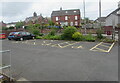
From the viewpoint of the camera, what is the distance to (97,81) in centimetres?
330

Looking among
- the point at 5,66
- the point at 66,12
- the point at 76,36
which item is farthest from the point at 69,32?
the point at 66,12

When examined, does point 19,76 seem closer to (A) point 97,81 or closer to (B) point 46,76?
(B) point 46,76

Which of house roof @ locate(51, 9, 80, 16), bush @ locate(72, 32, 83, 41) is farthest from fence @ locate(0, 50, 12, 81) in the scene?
house roof @ locate(51, 9, 80, 16)

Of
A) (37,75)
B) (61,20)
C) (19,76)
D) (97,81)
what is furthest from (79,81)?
(61,20)

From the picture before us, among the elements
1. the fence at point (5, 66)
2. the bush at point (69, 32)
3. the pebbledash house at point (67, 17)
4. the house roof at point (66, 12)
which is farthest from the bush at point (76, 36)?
the house roof at point (66, 12)

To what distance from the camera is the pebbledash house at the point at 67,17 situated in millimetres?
37156

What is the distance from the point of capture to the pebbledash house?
3716 cm

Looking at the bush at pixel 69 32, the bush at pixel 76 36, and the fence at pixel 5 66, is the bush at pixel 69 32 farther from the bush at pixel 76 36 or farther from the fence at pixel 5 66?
the fence at pixel 5 66

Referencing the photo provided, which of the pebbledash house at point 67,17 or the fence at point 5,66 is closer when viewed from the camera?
the fence at point 5,66

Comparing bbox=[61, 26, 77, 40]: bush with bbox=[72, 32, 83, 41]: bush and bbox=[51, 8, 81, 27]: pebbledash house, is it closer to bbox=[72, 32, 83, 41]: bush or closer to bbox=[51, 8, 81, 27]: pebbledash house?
bbox=[72, 32, 83, 41]: bush

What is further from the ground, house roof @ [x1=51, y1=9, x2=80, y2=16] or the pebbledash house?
house roof @ [x1=51, y1=9, x2=80, y2=16]

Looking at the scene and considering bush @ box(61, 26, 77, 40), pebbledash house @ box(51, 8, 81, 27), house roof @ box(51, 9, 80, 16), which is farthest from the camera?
house roof @ box(51, 9, 80, 16)

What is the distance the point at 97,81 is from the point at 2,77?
3327 millimetres

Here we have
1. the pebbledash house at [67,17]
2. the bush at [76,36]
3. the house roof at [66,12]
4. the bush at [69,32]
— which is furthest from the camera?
the house roof at [66,12]
